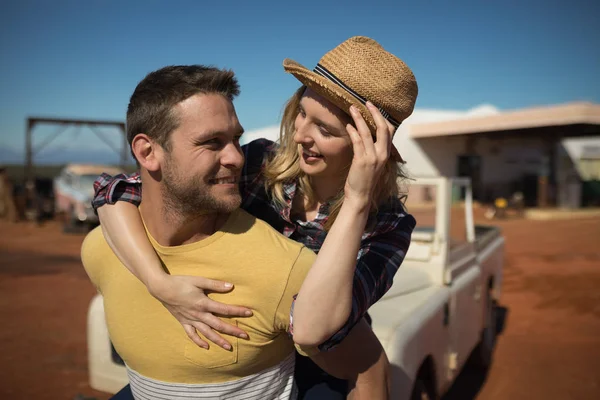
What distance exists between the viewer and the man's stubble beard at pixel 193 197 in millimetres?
1632

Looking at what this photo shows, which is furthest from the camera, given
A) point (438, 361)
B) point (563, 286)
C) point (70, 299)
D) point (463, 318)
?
point (563, 286)

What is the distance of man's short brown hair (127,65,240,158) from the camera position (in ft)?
5.44

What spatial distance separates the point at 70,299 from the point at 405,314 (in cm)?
611

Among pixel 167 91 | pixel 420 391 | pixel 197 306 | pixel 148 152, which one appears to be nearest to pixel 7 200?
pixel 420 391

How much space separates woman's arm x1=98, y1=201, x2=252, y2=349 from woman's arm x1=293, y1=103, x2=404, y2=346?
0.70 feet

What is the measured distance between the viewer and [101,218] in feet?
6.43

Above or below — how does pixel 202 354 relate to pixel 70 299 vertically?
above

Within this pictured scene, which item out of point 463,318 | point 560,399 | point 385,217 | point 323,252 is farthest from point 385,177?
point 560,399

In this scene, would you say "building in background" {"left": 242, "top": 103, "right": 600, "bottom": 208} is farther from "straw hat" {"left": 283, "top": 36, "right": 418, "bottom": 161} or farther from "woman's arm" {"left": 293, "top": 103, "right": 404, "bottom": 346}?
"woman's arm" {"left": 293, "top": 103, "right": 404, "bottom": 346}

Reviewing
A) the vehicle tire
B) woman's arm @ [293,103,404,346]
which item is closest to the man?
woman's arm @ [293,103,404,346]

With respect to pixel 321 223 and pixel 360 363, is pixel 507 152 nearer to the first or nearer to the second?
pixel 321 223

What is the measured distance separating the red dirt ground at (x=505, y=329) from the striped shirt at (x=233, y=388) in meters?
2.89

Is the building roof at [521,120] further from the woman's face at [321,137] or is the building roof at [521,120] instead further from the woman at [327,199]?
the woman's face at [321,137]

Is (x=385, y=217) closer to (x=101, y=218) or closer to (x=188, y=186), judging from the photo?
(x=188, y=186)
